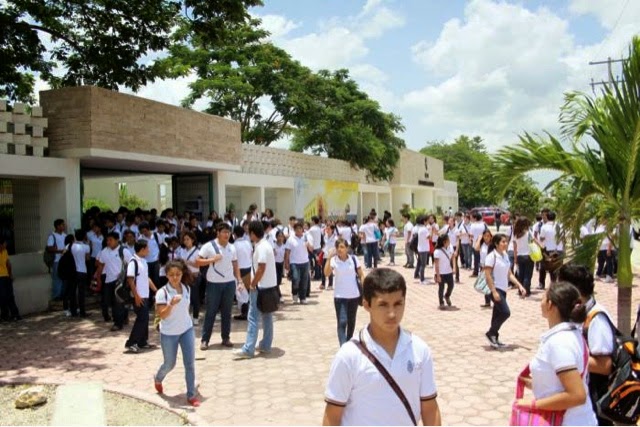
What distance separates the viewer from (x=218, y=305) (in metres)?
7.79

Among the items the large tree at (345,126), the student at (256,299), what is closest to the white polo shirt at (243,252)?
the student at (256,299)

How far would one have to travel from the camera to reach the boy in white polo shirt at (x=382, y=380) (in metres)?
2.40

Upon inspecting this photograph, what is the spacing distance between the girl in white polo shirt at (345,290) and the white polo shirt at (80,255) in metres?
5.09

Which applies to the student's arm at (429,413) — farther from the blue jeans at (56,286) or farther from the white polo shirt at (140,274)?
the blue jeans at (56,286)

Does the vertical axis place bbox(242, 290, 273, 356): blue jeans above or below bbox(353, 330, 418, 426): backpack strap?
below

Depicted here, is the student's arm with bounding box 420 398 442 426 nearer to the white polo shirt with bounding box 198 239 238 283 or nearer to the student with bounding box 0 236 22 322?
the white polo shirt with bounding box 198 239 238 283

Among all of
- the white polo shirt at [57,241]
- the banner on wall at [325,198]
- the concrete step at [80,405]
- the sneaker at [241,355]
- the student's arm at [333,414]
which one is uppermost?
the banner on wall at [325,198]

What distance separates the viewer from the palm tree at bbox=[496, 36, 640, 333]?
5.22 meters

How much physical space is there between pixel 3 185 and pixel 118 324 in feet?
17.7

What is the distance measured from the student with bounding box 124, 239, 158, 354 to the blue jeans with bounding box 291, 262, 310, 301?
13.8ft

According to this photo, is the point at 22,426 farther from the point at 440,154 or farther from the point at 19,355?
the point at 440,154

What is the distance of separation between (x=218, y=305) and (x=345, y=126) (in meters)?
19.4

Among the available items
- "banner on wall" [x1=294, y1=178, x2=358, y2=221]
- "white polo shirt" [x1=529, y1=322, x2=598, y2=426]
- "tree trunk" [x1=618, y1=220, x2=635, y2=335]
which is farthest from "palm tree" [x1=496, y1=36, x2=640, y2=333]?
"banner on wall" [x1=294, y1=178, x2=358, y2=221]

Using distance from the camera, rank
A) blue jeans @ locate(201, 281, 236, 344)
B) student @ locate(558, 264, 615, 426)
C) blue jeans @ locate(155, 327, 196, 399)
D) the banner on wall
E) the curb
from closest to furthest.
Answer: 1. student @ locate(558, 264, 615, 426)
2. the curb
3. blue jeans @ locate(155, 327, 196, 399)
4. blue jeans @ locate(201, 281, 236, 344)
5. the banner on wall
